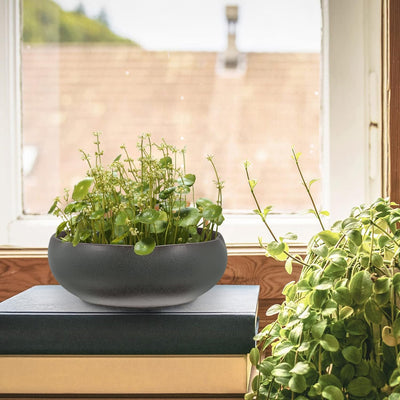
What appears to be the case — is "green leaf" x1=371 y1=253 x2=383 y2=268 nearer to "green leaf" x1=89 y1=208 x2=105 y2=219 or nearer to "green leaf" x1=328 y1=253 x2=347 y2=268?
"green leaf" x1=328 y1=253 x2=347 y2=268

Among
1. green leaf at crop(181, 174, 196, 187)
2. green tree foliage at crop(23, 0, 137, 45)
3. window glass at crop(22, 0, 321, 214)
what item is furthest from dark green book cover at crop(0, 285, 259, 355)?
green tree foliage at crop(23, 0, 137, 45)

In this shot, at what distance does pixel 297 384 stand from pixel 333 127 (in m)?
0.71

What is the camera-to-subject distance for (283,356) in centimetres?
76

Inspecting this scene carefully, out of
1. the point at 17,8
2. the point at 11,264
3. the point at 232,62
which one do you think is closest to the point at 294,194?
the point at 232,62

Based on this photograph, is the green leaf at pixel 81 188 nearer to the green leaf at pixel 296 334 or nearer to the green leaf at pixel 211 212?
the green leaf at pixel 211 212

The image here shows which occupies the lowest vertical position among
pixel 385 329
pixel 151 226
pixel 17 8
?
pixel 385 329

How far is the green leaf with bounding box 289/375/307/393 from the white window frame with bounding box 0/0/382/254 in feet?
1.63

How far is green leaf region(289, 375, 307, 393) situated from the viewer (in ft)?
2.23

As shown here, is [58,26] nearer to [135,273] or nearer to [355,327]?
[135,273]

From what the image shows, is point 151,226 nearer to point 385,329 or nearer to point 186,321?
point 186,321

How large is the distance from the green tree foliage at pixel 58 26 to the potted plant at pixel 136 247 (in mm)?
573

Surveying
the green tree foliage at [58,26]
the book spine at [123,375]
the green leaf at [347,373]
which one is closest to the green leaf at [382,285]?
the green leaf at [347,373]

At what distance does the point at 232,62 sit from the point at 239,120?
0.46 ft

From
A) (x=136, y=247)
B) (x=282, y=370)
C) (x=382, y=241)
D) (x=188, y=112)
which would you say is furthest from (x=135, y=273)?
(x=188, y=112)
